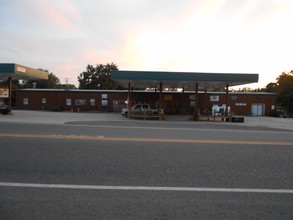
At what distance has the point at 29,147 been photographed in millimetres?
8734

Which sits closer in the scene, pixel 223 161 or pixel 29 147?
pixel 223 161

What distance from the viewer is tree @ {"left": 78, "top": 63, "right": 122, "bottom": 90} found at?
3238 inches

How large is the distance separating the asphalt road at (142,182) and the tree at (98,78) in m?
73.7

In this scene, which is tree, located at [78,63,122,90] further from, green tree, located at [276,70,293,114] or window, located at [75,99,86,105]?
green tree, located at [276,70,293,114]

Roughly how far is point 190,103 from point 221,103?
16.2 feet

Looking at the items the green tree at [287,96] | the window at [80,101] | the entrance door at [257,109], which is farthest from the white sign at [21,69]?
the green tree at [287,96]

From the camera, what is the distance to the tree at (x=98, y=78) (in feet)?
270

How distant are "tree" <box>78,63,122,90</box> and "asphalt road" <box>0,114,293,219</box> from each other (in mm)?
73701

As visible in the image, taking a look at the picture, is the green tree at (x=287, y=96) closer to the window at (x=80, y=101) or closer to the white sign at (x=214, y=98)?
the white sign at (x=214, y=98)

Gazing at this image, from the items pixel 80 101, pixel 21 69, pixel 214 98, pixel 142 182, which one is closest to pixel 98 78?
pixel 80 101

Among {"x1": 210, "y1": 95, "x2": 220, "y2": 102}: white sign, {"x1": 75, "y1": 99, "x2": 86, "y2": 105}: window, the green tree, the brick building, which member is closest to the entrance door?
the brick building

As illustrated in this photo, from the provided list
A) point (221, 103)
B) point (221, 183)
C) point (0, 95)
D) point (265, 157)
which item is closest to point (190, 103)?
point (221, 103)

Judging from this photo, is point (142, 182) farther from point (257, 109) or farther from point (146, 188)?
point (257, 109)

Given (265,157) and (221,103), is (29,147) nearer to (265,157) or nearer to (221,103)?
(265,157)
